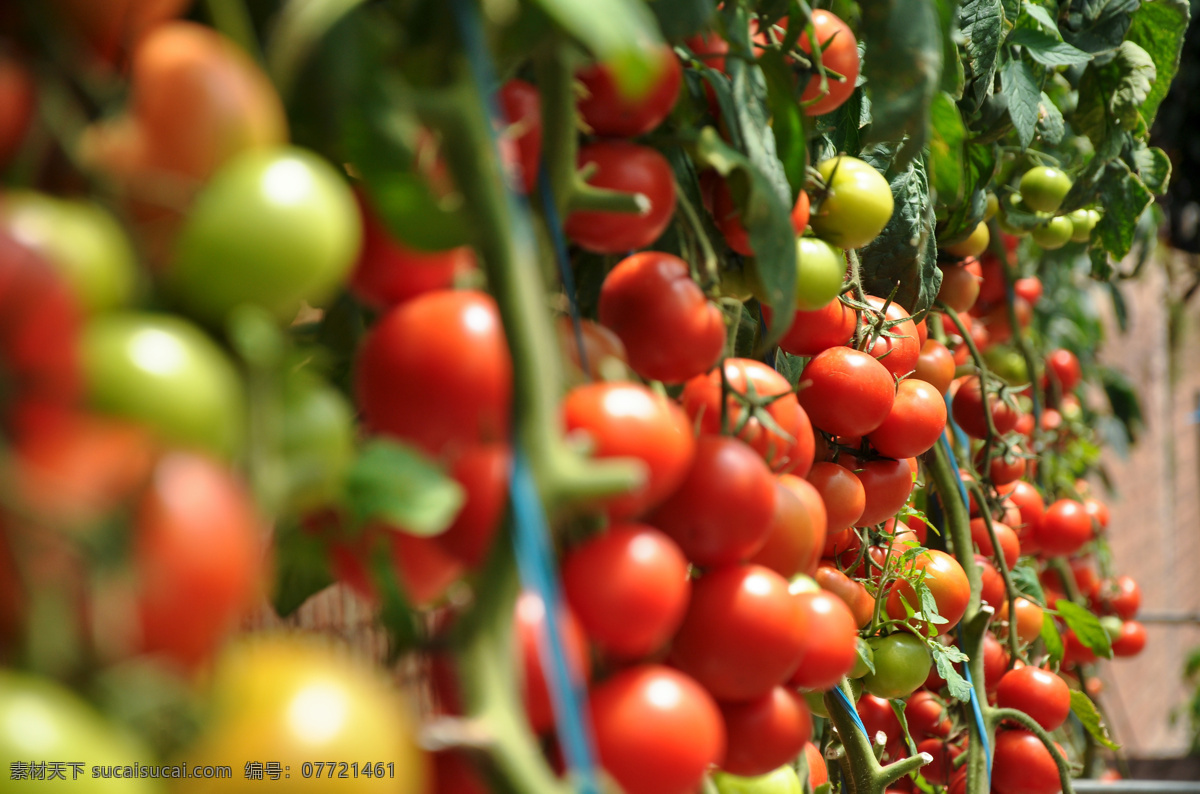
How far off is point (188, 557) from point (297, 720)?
0.13ft


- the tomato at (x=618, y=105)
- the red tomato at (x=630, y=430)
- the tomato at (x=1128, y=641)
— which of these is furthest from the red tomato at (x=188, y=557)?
the tomato at (x=1128, y=641)

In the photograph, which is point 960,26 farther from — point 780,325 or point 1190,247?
point 1190,247

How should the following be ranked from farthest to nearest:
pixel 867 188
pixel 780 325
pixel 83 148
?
pixel 867 188
pixel 780 325
pixel 83 148

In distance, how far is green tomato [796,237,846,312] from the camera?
0.48 metres

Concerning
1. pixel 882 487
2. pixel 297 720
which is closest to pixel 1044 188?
pixel 882 487

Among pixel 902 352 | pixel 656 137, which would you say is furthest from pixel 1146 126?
A: pixel 656 137

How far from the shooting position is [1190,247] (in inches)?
80.0

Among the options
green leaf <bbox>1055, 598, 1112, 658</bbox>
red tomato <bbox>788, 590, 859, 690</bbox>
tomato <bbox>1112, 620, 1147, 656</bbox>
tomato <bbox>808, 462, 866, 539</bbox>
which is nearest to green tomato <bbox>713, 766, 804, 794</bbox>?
red tomato <bbox>788, 590, 859, 690</bbox>

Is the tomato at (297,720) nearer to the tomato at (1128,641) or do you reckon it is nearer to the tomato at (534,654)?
the tomato at (534,654)

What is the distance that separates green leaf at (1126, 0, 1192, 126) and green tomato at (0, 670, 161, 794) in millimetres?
1104

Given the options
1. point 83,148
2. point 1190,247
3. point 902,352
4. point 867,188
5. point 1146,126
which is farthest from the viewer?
point 1190,247

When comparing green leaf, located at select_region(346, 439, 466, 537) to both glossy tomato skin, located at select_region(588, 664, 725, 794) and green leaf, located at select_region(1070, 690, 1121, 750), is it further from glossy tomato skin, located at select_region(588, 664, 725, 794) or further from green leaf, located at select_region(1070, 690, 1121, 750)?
green leaf, located at select_region(1070, 690, 1121, 750)

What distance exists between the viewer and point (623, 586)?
0.86 feet

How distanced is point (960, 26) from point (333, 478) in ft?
2.25
